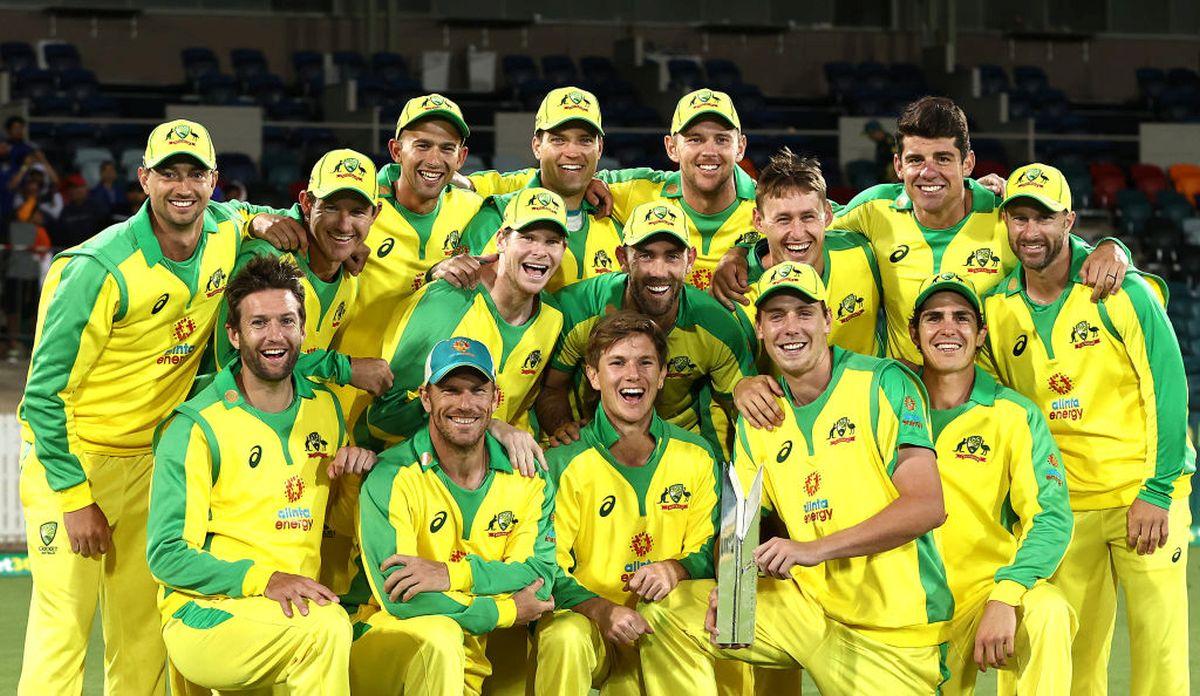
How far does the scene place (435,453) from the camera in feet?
18.0

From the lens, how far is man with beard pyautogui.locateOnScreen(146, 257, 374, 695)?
5.08 m

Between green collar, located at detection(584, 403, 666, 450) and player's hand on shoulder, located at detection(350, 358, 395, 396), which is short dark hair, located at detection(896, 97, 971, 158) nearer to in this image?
green collar, located at detection(584, 403, 666, 450)

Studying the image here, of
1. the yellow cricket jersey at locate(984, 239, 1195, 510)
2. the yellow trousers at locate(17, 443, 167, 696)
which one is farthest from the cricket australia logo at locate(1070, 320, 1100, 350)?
the yellow trousers at locate(17, 443, 167, 696)

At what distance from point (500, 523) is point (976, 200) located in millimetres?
2311

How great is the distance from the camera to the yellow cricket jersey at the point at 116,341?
5.56 m

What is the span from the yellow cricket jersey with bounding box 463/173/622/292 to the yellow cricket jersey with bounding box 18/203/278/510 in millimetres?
1024

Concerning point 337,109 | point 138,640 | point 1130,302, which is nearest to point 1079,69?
point 337,109

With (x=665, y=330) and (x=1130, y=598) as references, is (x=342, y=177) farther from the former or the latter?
(x=1130, y=598)

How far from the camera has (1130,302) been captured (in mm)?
5793

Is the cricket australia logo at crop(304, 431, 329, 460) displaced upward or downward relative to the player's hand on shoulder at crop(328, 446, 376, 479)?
upward

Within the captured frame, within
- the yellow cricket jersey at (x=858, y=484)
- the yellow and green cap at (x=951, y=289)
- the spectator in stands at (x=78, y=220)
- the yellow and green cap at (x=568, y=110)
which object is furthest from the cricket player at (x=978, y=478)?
the spectator in stands at (x=78, y=220)

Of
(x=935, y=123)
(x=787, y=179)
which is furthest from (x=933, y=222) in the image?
(x=787, y=179)

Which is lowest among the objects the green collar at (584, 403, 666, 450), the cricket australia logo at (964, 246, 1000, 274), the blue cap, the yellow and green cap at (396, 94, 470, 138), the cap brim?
the green collar at (584, 403, 666, 450)

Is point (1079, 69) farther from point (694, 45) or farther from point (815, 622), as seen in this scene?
point (815, 622)
